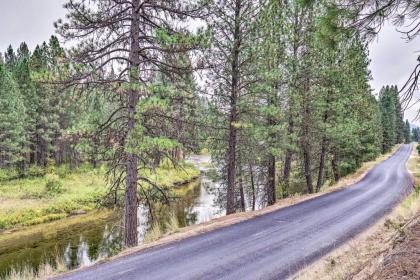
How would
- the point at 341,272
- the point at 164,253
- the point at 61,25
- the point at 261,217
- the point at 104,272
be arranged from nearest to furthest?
the point at 341,272 < the point at 104,272 < the point at 164,253 < the point at 61,25 < the point at 261,217

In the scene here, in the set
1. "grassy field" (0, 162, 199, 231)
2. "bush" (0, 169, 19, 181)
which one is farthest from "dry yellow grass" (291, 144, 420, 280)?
"bush" (0, 169, 19, 181)

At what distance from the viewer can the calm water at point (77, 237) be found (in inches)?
580

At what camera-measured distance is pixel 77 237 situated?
1845cm

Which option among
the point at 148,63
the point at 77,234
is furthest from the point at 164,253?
the point at 77,234

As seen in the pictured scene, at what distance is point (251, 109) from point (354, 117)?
10.5 metres

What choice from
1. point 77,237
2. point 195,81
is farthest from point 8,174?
point 195,81

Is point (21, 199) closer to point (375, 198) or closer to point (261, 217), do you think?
point (261, 217)

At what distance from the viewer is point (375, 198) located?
1570cm

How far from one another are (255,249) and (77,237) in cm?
1372

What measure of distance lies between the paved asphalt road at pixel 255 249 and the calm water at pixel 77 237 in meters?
3.62

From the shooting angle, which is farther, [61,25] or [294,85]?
[294,85]

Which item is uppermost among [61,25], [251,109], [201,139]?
[61,25]

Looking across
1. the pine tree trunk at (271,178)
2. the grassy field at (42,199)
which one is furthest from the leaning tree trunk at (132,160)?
the grassy field at (42,199)

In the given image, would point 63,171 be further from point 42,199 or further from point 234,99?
point 234,99
